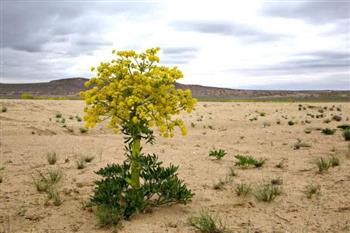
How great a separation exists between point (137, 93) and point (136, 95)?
30 millimetres

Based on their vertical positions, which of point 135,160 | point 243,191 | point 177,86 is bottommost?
point 243,191

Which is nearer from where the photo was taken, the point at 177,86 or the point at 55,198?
the point at 55,198

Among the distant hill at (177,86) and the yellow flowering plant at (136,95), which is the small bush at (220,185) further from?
the distant hill at (177,86)

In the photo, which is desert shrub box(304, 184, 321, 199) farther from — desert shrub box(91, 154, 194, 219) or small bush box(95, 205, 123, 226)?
small bush box(95, 205, 123, 226)

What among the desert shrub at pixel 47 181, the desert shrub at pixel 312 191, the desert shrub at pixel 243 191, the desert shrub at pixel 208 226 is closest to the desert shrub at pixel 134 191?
the desert shrub at pixel 208 226

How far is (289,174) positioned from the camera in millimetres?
7285

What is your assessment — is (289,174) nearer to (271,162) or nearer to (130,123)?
(271,162)

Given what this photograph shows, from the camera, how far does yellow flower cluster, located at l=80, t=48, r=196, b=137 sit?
15.3ft

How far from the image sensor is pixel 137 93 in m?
4.67

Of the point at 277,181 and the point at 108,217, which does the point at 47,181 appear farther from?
the point at 277,181

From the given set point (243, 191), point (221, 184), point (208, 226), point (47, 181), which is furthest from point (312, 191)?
point (47, 181)

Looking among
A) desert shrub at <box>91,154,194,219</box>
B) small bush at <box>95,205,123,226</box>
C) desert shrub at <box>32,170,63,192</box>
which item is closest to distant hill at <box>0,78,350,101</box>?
desert shrub at <box>32,170,63,192</box>

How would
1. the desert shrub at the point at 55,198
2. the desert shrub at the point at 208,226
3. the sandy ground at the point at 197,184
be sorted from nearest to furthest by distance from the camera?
the desert shrub at the point at 208,226, the sandy ground at the point at 197,184, the desert shrub at the point at 55,198

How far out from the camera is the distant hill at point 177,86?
86.2 metres
